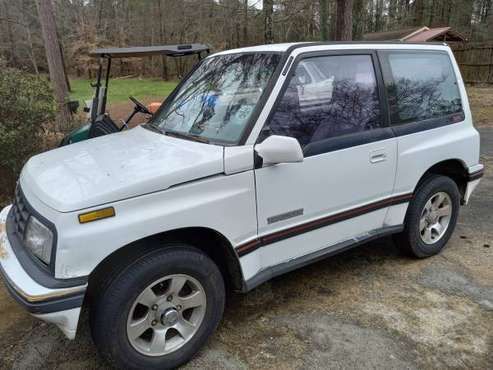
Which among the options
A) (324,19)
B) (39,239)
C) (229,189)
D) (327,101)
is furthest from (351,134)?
(324,19)

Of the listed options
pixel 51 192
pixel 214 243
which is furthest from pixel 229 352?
pixel 51 192

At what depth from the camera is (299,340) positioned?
9.53ft

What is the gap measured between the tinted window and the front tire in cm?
98

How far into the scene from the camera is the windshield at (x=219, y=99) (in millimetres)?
2912

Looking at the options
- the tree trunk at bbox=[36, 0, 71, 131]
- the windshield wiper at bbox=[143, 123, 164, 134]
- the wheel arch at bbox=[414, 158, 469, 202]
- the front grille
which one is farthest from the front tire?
the tree trunk at bbox=[36, 0, 71, 131]

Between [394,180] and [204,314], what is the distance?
1.90m

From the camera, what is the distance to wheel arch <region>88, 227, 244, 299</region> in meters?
2.39

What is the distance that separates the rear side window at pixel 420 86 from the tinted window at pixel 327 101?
0.72 ft

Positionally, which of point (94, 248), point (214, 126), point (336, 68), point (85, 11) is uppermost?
point (85, 11)

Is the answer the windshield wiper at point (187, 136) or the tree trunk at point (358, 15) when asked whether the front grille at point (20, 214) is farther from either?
the tree trunk at point (358, 15)

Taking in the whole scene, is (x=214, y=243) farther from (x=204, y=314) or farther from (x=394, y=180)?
(x=394, y=180)

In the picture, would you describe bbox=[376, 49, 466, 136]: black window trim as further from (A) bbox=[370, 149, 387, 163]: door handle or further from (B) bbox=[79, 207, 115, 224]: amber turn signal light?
(B) bbox=[79, 207, 115, 224]: amber turn signal light

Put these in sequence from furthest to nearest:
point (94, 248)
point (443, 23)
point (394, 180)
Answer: point (443, 23) < point (394, 180) < point (94, 248)

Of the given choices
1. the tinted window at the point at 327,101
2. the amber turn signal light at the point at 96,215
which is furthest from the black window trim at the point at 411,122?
the amber turn signal light at the point at 96,215
